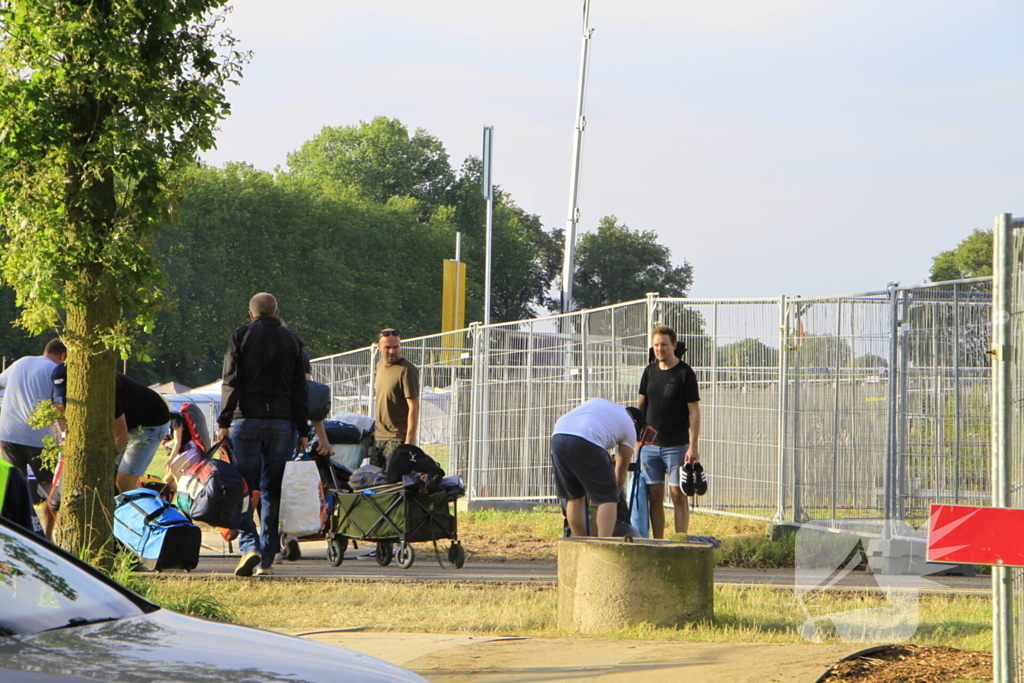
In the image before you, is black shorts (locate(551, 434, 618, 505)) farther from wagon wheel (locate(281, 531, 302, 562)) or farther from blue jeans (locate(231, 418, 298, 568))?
wagon wheel (locate(281, 531, 302, 562))

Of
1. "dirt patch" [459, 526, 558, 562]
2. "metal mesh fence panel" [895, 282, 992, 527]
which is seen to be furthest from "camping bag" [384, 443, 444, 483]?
"metal mesh fence panel" [895, 282, 992, 527]

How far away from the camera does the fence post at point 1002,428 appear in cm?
448

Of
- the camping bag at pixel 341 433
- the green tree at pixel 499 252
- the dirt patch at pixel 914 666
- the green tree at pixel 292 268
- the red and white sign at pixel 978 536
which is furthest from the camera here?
the green tree at pixel 499 252

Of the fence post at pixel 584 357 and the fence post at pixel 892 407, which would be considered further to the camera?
the fence post at pixel 584 357

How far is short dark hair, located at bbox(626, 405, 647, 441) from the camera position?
953cm

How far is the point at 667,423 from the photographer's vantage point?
402 inches

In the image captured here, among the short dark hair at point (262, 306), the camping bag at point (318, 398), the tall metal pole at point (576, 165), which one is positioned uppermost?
the tall metal pole at point (576, 165)

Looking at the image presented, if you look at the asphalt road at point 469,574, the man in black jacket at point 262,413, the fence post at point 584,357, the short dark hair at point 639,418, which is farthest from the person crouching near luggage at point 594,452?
the fence post at point 584,357

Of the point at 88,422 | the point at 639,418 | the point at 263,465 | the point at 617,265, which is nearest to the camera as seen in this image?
the point at 88,422

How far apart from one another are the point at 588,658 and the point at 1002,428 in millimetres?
2579

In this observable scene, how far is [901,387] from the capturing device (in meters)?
10.6

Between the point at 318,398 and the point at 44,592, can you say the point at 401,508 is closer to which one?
the point at 318,398

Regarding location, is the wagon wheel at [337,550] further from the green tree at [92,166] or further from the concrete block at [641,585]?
the concrete block at [641,585]

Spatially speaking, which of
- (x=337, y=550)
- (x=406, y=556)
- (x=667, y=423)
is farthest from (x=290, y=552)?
(x=667, y=423)
